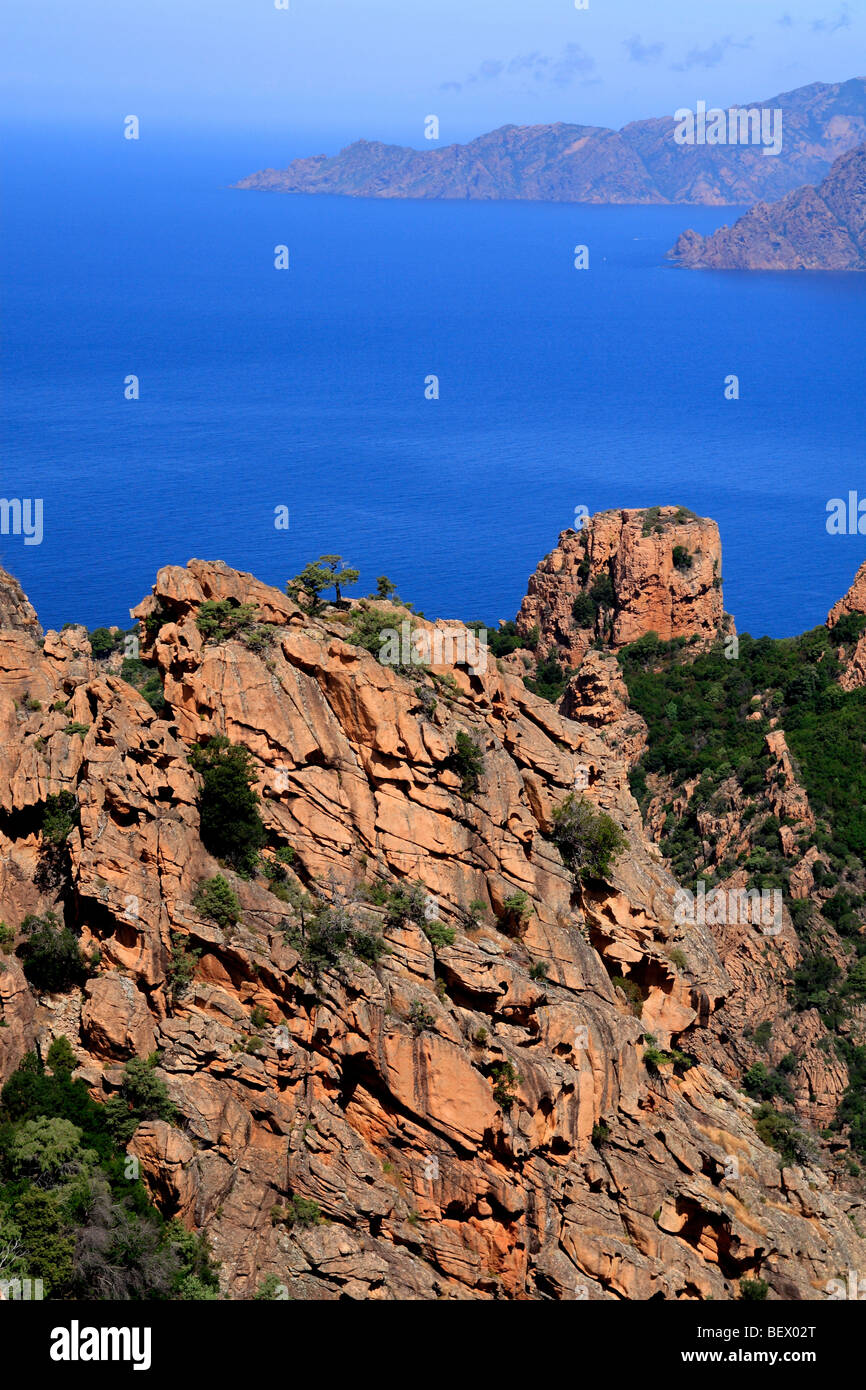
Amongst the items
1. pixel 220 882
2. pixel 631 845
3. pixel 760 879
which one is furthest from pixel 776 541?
pixel 220 882

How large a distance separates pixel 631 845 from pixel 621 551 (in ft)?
150

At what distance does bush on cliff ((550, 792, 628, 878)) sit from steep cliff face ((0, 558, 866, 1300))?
487 millimetres

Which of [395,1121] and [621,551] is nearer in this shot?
[395,1121]

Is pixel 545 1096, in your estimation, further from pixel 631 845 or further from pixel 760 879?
pixel 760 879

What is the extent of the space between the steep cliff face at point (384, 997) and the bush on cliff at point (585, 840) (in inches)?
19.2

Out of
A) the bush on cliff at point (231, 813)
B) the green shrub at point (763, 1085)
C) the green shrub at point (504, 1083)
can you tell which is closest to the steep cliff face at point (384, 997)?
the green shrub at point (504, 1083)

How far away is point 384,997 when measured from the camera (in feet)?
116

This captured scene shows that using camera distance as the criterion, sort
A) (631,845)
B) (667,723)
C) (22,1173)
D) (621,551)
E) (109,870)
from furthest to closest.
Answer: (621,551)
(667,723)
(631,845)
(109,870)
(22,1173)

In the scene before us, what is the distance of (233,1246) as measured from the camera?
106 ft

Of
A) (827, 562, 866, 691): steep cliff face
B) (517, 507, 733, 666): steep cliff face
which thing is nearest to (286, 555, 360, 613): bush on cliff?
(827, 562, 866, 691): steep cliff face

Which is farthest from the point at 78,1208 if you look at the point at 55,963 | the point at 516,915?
the point at 516,915

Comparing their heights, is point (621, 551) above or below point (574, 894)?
above
